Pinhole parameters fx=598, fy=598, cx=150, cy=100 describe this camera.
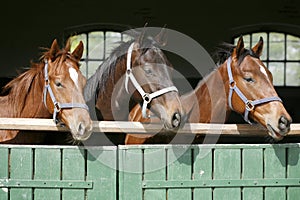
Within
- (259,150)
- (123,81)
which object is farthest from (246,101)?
(123,81)

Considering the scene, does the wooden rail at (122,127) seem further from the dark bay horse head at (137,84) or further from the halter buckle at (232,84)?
the halter buckle at (232,84)

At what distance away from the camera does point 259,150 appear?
10.8ft

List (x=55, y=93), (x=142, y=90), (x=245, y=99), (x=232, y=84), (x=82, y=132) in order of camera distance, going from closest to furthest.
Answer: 1. (x=82, y=132)
2. (x=55, y=93)
3. (x=142, y=90)
4. (x=245, y=99)
5. (x=232, y=84)

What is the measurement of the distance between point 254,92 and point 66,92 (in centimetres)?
115

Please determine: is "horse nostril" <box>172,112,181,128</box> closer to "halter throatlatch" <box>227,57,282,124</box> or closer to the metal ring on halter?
the metal ring on halter

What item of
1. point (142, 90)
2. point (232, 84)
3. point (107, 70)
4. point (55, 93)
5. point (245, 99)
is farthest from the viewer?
point (107, 70)

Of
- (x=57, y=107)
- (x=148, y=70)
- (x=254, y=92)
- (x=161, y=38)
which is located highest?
(x=161, y=38)

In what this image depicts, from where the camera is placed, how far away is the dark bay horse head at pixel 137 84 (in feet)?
11.4

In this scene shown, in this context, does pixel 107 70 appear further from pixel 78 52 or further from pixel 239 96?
pixel 239 96

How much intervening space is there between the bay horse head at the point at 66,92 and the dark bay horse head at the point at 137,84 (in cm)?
35

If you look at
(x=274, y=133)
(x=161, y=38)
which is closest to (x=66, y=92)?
(x=161, y=38)

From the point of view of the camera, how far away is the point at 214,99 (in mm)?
4035

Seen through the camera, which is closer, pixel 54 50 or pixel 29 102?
pixel 54 50

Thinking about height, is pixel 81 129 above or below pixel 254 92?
below
